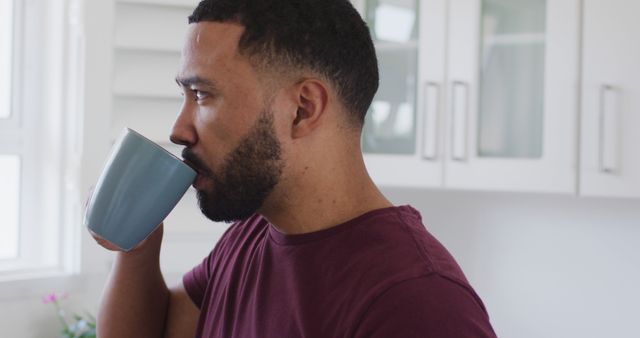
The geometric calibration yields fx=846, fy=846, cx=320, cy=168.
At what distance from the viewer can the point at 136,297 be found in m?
1.14

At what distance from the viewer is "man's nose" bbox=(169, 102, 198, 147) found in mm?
971

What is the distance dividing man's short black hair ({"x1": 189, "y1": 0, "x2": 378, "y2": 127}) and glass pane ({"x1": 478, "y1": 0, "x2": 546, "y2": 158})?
92 centimetres

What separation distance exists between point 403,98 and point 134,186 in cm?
111

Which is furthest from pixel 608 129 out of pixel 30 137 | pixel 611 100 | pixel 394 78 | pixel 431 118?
pixel 30 137

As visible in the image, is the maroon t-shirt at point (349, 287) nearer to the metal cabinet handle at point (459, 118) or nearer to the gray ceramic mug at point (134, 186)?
the gray ceramic mug at point (134, 186)

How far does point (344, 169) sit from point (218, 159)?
15 cm

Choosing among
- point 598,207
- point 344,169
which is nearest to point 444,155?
point 598,207

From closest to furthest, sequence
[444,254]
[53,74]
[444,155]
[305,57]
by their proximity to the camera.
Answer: [444,254] → [305,57] → [444,155] → [53,74]

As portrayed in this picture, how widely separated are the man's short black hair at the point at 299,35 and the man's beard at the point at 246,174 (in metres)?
0.07

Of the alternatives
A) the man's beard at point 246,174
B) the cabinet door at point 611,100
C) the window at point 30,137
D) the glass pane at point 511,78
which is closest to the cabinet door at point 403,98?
the glass pane at point 511,78

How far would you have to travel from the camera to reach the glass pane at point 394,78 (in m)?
1.97

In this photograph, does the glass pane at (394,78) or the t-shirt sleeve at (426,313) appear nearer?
the t-shirt sleeve at (426,313)

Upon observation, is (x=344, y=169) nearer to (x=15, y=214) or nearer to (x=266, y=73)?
(x=266, y=73)

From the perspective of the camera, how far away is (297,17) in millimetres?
984
